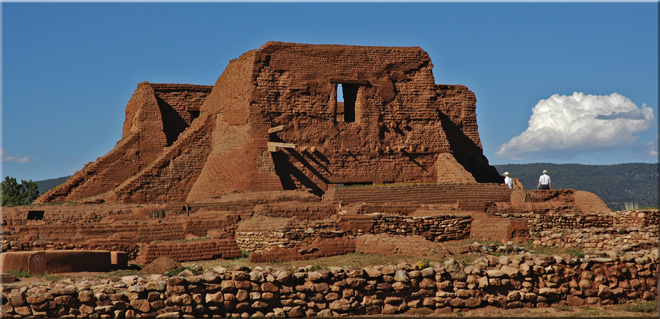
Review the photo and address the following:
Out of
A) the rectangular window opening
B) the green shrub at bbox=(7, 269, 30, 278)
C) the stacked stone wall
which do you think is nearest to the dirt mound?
the green shrub at bbox=(7, 269, 30, 278)

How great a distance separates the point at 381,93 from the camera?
1264 inches

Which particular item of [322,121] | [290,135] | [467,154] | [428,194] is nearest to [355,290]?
[428,194]

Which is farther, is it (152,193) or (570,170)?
(570,170)

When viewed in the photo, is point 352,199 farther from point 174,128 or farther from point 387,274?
point 387,274

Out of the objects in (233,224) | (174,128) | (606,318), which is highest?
(174,128)

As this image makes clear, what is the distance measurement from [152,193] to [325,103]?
6.79 meters

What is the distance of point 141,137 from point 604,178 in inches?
2611

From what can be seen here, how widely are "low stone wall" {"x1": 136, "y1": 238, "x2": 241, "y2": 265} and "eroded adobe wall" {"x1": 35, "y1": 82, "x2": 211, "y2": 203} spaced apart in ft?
37.8

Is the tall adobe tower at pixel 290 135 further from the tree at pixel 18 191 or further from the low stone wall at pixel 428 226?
the tree at pixel 18 191

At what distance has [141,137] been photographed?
108 feet

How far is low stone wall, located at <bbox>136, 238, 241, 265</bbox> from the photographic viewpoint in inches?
739

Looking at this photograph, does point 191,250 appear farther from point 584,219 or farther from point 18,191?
point 18,191

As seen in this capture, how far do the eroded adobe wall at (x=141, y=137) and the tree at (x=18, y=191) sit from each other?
12.5 m

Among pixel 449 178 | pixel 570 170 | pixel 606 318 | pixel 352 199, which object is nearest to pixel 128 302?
pixel 606 318
